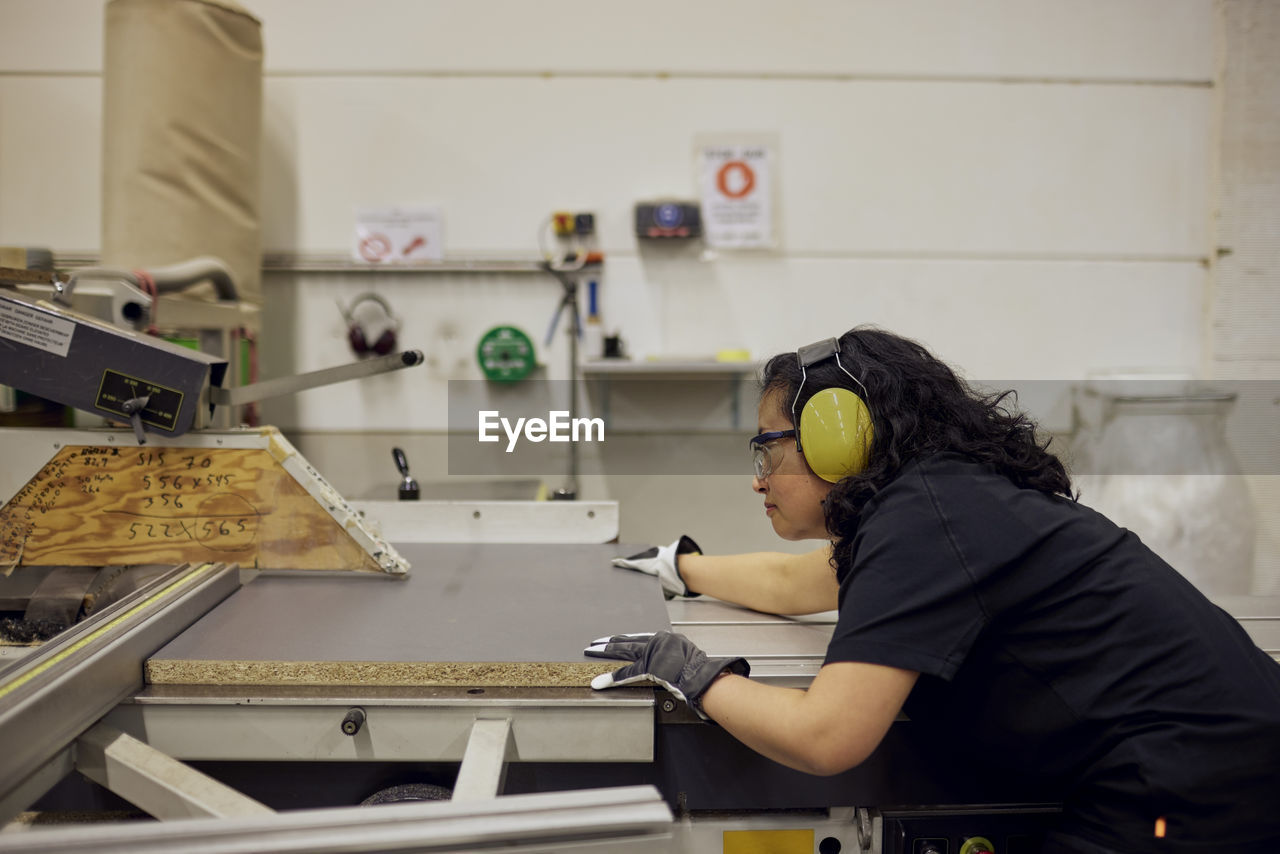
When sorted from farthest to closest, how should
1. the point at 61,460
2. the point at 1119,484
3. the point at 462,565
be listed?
the point at 1119,484, the point at 462,565, the point at 61,460

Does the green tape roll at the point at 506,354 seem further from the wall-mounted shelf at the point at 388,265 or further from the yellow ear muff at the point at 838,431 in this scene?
the yellow ear muff at the point at 838,431

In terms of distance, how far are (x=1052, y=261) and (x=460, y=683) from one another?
7.11ft

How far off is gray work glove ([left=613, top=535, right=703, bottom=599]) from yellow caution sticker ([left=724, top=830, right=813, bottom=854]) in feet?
1.52

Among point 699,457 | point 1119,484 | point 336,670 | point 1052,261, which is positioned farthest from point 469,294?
point 1119,484

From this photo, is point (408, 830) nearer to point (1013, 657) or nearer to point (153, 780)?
point (153, 780)

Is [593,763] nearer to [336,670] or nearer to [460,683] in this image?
[460,683]

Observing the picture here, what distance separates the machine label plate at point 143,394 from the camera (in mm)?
1198

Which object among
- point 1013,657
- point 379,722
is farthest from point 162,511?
point 1013,657

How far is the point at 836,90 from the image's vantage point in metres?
2.29

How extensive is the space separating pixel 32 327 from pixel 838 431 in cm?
121

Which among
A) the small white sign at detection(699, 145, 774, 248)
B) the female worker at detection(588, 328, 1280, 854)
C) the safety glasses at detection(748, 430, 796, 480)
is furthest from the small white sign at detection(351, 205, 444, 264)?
the female worker at detection(588, 328, 1280, 854)

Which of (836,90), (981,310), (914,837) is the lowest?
(914,837)

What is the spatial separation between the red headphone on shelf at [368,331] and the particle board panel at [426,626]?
0.95 meters

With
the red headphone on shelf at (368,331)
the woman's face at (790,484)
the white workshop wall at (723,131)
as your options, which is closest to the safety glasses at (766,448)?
the woman's face at (790,484)
